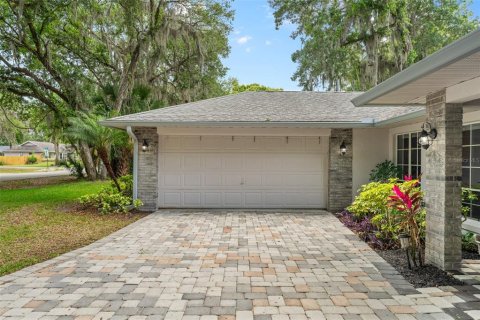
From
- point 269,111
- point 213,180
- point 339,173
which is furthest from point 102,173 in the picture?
point 339,173

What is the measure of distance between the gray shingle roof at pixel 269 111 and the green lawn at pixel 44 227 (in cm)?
253

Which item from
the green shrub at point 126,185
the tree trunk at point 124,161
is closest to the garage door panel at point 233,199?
the green shrub at point 126,185

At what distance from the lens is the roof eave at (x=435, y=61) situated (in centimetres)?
247

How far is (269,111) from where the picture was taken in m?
9.31

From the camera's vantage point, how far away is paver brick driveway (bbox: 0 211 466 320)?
3236mm

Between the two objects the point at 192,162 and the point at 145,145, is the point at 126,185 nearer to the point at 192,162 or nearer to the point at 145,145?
the point at 145,145

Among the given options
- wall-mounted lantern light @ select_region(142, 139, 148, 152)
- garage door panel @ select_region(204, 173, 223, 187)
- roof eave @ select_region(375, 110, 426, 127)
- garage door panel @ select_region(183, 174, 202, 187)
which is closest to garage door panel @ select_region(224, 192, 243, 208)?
garage door panel @ select_region(204, 173, 223, 187)

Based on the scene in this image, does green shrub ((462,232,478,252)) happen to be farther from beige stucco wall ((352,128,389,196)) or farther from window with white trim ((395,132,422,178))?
beige stucco wall ((352,128,389,196))

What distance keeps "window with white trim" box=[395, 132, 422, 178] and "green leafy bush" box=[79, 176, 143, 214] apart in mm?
6964

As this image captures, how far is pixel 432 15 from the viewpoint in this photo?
1644cm

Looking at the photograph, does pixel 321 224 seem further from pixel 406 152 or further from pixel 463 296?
pixel 463 296

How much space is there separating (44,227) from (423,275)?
7.20 m

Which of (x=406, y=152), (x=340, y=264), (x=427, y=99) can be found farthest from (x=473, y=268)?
(x=406, y=152)

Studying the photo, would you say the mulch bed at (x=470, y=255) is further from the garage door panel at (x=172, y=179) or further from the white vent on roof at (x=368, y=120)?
the garage door panel at (x=172, y=179)
